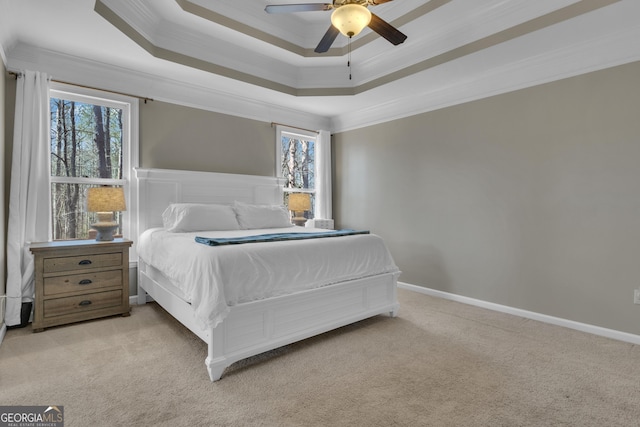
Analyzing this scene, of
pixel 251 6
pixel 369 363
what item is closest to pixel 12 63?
pixel 251 6

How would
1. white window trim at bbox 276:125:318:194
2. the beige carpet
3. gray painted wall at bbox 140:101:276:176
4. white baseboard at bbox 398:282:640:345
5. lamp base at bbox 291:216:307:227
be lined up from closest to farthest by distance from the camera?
the beige carpet
white baseboard at bbox 398:282:640:345
gray painted wall at bbox 140:101:276:176
lamp base at bbox 291:216:307:227
white window trim at bbox 276:125:318:194

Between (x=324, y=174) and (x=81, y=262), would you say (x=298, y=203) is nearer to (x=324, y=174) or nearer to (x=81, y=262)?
(x=324, y=174)

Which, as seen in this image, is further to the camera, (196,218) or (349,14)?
(196,218)

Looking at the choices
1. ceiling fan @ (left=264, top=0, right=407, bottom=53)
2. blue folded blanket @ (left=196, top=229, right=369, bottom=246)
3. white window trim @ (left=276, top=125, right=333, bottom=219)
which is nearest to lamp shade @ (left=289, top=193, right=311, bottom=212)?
white window trim @ (left=276, top=125, right=333, bottom=219)

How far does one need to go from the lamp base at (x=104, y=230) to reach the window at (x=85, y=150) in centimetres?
48

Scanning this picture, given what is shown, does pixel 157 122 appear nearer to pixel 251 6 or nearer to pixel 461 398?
pixel 251 6

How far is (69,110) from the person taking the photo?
330cm

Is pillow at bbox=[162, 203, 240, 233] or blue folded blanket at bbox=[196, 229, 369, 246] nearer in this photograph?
blue folded blanket at bbox=[196, 229, 369, 246]

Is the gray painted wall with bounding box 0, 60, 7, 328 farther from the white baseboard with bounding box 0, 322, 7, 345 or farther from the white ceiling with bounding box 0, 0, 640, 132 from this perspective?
the white ceiling with bounding box 0, 0, 640, 132

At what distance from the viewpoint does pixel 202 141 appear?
4035 millimetres

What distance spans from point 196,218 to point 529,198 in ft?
11.0

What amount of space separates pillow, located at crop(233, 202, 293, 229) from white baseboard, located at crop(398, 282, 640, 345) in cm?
192

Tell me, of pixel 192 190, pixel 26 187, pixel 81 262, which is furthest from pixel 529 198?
pixel 26 187

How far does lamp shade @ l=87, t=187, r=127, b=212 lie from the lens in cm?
294
